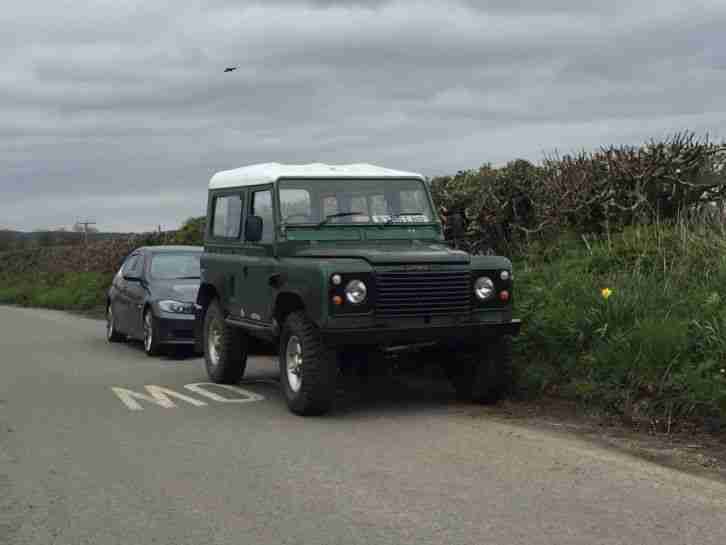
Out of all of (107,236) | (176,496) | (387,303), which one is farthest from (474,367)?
(107,236)

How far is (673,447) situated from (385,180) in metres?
4.22

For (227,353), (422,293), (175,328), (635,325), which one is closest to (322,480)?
(422,293)

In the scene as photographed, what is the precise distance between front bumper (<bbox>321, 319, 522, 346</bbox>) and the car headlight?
6.06 meters

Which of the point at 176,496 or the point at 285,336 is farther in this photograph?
the point at 285,336

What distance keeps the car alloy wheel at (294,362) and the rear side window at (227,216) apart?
2077mm

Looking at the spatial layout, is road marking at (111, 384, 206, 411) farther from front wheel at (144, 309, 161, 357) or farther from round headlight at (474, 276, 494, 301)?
front wheel at (144, 309, 161, 357)

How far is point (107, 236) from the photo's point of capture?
121ft

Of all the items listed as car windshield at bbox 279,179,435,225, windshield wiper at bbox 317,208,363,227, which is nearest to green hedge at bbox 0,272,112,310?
car windshield at bbox 279,179,435,225

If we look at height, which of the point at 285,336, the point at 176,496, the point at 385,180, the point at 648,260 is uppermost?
the point at 385,180

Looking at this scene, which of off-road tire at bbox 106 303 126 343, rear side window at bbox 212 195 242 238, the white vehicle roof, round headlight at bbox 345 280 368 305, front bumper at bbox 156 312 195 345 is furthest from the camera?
off-road tire at bbox 106 303 126 343

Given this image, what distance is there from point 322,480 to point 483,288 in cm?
304

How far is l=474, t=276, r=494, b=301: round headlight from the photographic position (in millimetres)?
8883

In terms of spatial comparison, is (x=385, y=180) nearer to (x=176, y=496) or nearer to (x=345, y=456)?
(x=345, y=456)

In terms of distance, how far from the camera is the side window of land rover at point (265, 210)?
980 cm
